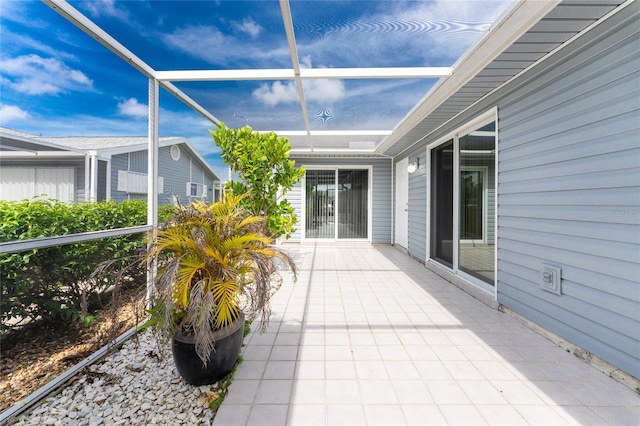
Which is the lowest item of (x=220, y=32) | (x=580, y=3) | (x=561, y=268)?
(x=561, y=268)

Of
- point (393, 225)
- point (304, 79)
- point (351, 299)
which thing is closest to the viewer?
point (304, 79)

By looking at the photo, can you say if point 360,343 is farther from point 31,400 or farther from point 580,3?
point 580,3

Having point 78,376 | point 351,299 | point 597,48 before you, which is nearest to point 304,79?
point 597,48

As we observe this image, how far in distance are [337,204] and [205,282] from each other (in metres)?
6.32

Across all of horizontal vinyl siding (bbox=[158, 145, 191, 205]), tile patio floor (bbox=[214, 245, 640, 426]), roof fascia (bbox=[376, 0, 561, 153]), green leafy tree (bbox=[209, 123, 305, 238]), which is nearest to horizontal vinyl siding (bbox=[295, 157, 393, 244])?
green leafy tree (bbox=[209, 123, 305, 238])

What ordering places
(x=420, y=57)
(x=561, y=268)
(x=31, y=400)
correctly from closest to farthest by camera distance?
(x=31, y=400) → (x=561, y=268) → (x=420, y=57)

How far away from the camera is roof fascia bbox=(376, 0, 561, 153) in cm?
186

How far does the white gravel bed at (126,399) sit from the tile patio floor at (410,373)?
9.4 inches

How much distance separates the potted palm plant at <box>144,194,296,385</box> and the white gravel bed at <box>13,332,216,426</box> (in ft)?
0.49

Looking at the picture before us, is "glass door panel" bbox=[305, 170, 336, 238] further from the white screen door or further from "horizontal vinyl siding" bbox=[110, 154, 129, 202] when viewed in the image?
"horizontal vinyl siding" bbox=[110, 154, 129, 202]

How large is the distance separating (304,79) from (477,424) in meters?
3.29

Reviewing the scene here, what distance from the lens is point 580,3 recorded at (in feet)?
5.76

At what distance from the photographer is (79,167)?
2.08 metres

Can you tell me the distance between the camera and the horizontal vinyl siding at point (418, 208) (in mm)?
5394
